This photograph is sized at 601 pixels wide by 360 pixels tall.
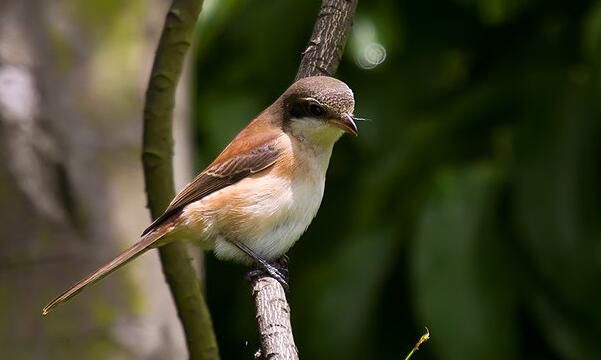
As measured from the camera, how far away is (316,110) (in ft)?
13.7

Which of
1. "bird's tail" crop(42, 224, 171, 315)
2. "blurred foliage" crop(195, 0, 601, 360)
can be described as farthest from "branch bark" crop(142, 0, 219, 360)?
"blurred foliage" crop(195, 0, 601, 360)

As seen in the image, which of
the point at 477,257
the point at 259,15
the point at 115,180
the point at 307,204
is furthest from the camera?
the point at 259,15

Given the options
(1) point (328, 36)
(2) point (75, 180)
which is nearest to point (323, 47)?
(1) point (328, 36)

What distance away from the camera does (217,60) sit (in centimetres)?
618

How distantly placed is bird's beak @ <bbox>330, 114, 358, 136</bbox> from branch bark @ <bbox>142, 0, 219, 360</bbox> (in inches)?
27.8

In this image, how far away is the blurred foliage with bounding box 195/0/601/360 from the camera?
5.14 m

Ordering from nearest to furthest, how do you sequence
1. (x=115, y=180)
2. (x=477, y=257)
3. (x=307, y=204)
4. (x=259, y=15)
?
(x=307, y=204) → (x=115, y=180) → (x=477, y=257) → (x=259, y=15)

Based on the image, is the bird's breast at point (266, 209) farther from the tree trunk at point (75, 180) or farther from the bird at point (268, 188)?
the tree trunk at point (75, 180)

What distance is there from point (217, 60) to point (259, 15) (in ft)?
1.50

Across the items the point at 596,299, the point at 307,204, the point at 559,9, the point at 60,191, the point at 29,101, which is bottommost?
the point at 596,299

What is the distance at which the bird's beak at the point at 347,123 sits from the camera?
4113 millimetres

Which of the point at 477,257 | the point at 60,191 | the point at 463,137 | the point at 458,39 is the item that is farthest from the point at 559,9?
the point at 60,191

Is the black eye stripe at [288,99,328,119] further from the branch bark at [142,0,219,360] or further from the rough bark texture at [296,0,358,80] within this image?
the branch bark at [142,0,219,360]

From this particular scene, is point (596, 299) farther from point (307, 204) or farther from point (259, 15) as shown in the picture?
point (259, 15)
